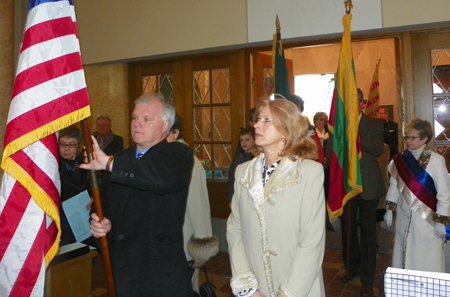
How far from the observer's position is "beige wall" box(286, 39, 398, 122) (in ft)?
32.3

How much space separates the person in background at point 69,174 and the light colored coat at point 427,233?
280 centimetres

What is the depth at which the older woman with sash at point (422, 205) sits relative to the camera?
3492mm

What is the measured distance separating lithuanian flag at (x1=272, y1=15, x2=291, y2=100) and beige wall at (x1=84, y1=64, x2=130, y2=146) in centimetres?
315

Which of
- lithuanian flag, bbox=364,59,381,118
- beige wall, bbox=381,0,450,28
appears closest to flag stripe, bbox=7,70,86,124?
beige wall, bbox=381,0,450,28

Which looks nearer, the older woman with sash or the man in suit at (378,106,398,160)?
the older woman with sash

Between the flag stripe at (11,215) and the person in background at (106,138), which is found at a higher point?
the person in background at (106,138)

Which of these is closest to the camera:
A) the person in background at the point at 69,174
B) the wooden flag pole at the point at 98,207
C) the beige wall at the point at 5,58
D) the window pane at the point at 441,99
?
the wooden flag pole at the point at 98,207

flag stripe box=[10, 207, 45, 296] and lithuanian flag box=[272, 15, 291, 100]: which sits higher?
lithuanian flag box=[272, 15, 291, 100]

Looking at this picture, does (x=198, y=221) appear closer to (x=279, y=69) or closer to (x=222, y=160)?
(x=279, y=69)

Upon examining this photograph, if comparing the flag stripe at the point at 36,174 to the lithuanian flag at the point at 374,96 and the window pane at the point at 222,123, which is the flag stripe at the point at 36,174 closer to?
the window pane at the point at 222,123

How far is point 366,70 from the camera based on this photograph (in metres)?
10.1

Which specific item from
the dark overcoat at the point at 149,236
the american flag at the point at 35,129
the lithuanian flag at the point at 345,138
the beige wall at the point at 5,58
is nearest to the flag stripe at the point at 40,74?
the american flag at the point at 35,129

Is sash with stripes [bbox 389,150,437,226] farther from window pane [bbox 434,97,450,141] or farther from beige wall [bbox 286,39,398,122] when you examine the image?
beige wall [bbox 286,39,398,122]

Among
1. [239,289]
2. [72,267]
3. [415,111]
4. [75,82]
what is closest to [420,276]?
[239,289]
